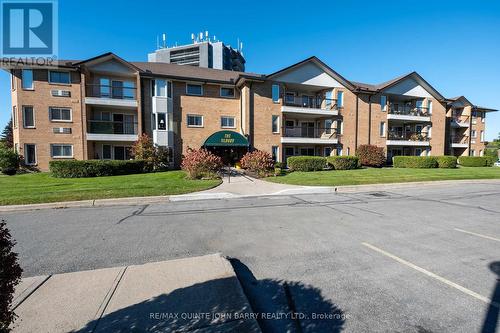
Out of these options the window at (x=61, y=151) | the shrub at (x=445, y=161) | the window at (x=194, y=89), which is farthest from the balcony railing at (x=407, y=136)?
the window at (x=61, y=151)

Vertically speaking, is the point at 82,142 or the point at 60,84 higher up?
the point at 60,84

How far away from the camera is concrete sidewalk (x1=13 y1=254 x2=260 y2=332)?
2674mm

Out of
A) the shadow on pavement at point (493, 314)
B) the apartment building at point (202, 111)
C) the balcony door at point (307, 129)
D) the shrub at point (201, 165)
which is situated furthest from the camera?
the balcony door at point (307, 129)

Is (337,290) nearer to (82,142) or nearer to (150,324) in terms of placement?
(150,324)

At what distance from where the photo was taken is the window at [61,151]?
2139 centimetres

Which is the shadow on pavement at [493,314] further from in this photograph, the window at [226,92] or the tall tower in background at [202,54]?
the tall tower in background at [202,54]

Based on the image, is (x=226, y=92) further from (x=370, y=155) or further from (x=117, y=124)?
(x=370, y=155)

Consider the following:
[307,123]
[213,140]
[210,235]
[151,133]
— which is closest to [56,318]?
[210,235]

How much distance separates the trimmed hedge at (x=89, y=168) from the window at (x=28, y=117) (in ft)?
22.1

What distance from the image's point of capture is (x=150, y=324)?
2684mm

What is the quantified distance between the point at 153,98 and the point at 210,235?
19989mm

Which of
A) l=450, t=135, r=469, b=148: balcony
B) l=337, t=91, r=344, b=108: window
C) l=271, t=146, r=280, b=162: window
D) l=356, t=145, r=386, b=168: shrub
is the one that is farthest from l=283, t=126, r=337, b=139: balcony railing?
l=450, t=135, r=469, b=148: balcony

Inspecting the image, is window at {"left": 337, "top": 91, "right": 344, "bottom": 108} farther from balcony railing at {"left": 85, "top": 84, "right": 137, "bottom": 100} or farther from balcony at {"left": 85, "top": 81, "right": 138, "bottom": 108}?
balcony railing at {"left": 85, "top": 84, "right": 137, "bottom": 100}

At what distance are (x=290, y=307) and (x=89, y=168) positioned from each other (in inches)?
729
